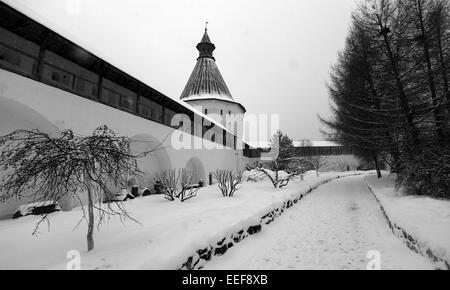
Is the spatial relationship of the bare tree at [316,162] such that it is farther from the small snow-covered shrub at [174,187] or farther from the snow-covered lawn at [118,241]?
the snow-covered lawn at [118,241]

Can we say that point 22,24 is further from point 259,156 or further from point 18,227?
point 259,156

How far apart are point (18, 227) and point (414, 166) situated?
41.3 feet

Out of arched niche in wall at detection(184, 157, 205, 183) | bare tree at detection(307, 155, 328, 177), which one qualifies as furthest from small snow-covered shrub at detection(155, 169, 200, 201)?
bare tree at detection(307, 155, 328, 177)

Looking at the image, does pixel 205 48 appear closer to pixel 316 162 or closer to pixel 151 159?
pixel 316 162

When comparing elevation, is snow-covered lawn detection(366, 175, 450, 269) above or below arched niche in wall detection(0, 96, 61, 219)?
below

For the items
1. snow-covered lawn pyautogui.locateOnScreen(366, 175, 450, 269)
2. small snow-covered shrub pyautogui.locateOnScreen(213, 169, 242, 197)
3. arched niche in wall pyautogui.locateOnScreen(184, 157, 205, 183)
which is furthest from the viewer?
arched niche in wall pyautogui.locateOnScreen(184, 157, 205, 183)

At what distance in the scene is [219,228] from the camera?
205 inches

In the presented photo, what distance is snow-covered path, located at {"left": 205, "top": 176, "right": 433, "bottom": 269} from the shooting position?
433cm

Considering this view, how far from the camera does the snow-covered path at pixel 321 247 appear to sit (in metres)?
4.33

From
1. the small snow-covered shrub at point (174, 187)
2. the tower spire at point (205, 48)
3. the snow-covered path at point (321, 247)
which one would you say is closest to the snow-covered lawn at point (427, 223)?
the snow-covered path at point (321, 247)

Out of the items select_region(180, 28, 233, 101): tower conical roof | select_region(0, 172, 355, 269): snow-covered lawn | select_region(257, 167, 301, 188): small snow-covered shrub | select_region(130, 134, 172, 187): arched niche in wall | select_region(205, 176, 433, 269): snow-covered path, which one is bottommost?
select_region(205, 176, 433, 269): snow-covered path

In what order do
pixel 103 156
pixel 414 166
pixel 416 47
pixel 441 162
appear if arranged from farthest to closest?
pixel 416 47 < pixel 414 166 < pixel 441 162 < pixel 103 156

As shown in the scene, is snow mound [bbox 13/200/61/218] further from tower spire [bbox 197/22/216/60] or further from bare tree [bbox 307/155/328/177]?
tower spire [bbox 197/22/216/60]
